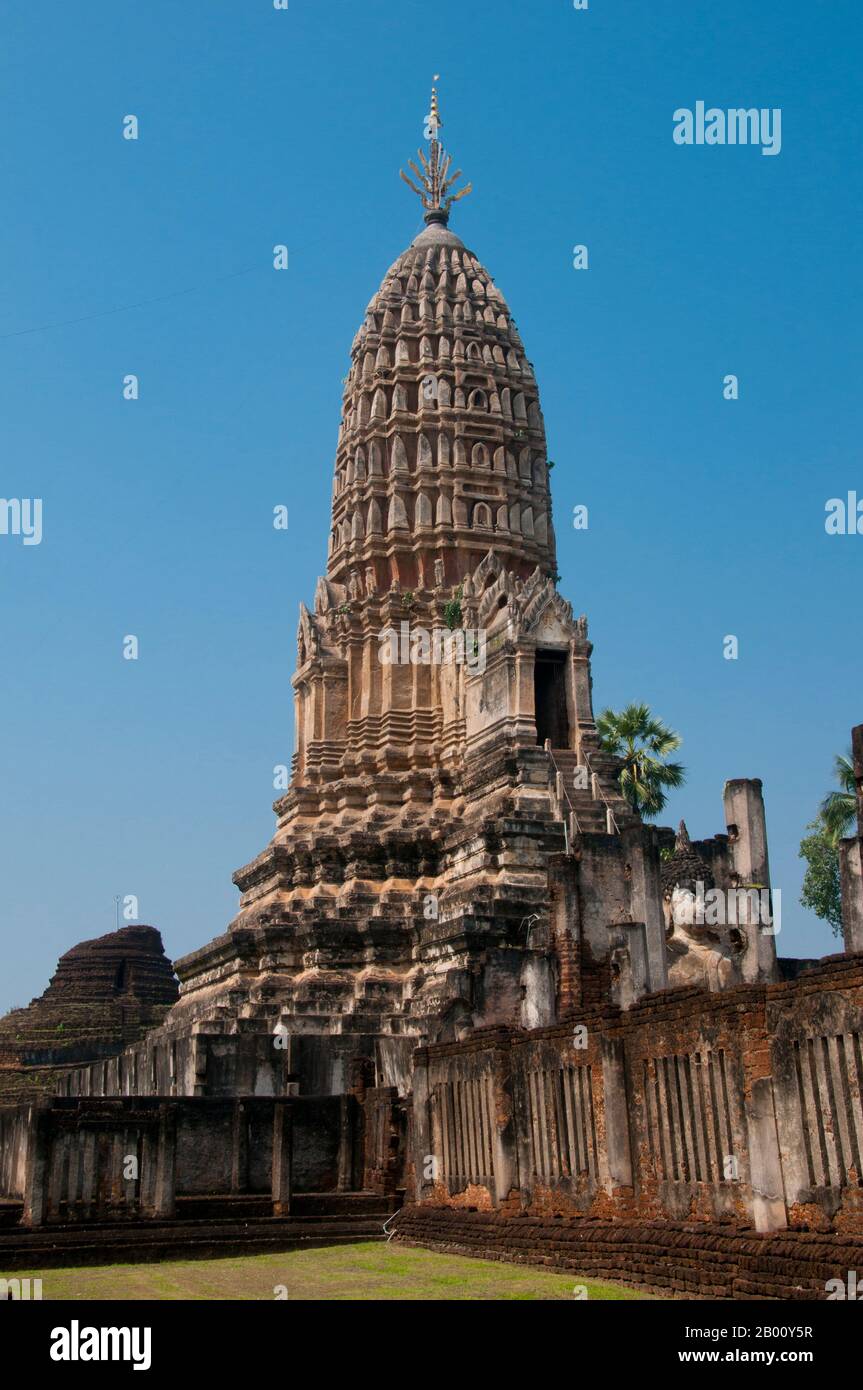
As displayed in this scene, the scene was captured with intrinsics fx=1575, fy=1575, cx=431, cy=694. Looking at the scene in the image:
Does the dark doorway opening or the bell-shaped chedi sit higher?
the dark doorway opening

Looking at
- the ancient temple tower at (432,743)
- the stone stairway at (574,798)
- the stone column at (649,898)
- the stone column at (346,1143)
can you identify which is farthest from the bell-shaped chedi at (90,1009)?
the stone column at (649,898)

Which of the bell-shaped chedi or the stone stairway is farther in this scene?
the bell-shaped chedi

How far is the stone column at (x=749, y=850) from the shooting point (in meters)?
25.9

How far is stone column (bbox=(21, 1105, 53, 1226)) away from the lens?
23719mm

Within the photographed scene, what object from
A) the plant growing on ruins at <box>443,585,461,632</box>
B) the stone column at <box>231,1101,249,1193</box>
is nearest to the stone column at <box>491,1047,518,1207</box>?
the stone column at <box>231,1101,249,1193</box>

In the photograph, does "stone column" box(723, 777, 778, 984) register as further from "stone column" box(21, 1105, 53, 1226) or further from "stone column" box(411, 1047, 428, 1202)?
"stone column" box(21, 1105, 53, 1226)

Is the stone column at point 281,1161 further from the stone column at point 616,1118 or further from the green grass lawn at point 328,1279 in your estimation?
the stone column at point 616,1118

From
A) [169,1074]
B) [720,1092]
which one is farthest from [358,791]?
[720,1092]

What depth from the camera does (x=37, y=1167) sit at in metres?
23.9

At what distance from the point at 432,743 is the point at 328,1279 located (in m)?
22.1

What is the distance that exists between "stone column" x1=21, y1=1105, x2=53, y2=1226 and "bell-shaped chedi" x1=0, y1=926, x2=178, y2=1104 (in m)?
32.2
